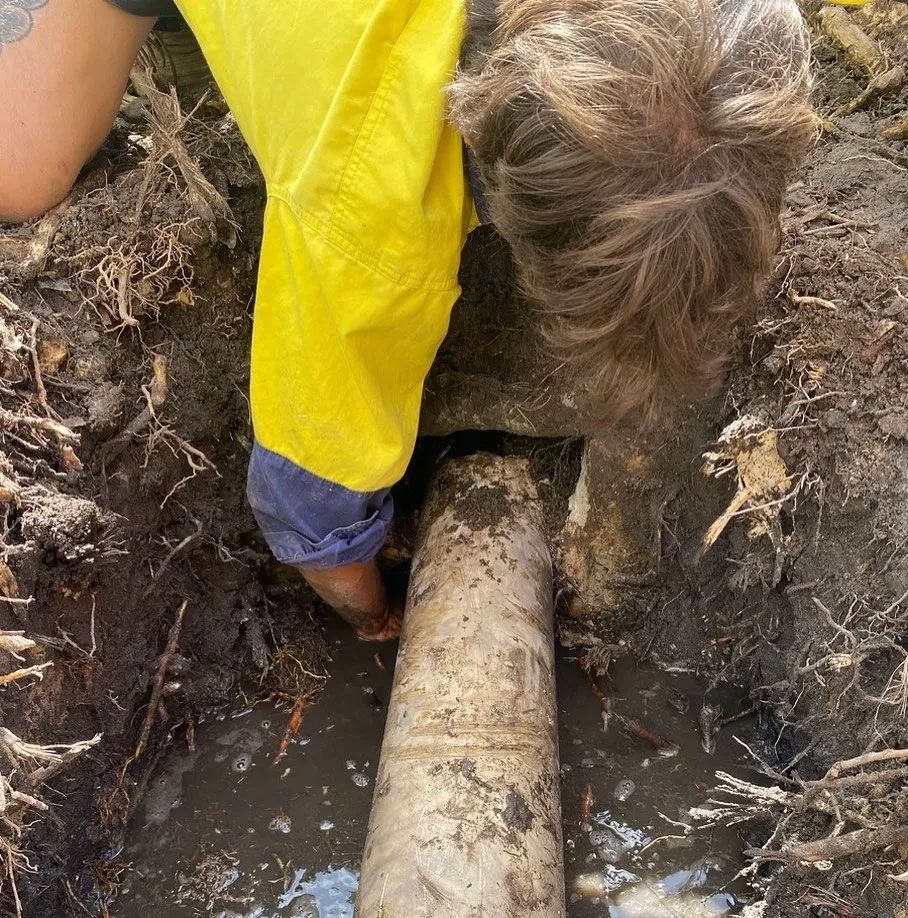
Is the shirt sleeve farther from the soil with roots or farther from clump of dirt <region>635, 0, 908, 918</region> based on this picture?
clump of dirt <region>635, 0, 908, 918</region>

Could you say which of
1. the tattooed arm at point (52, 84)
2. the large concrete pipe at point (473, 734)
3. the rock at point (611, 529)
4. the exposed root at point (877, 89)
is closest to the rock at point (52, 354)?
the tattooed arm at point (52, 84)

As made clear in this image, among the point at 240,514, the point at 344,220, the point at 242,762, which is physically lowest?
the point at 242,762

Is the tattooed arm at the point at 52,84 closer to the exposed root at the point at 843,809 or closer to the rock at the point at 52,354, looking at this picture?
the rock at the point at 52,354

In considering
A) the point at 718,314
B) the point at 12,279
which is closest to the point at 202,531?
the point at 12,279

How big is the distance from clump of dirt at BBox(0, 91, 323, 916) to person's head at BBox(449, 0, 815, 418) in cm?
94

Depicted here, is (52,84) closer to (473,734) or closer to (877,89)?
(473,734)

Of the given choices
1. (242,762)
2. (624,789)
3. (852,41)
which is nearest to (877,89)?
(852,41)

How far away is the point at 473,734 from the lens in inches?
64.1

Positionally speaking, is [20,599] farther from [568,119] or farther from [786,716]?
[786,716]

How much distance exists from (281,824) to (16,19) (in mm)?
1854

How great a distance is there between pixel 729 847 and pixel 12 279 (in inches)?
79.6

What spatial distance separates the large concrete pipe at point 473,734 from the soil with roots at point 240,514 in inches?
12.5

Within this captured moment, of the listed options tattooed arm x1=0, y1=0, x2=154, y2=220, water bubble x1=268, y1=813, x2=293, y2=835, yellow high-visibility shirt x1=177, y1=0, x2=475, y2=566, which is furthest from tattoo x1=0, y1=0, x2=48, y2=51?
water bubble x1=268, y1=813, x2=293, y2=835

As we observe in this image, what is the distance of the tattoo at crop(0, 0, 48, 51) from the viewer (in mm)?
1743
